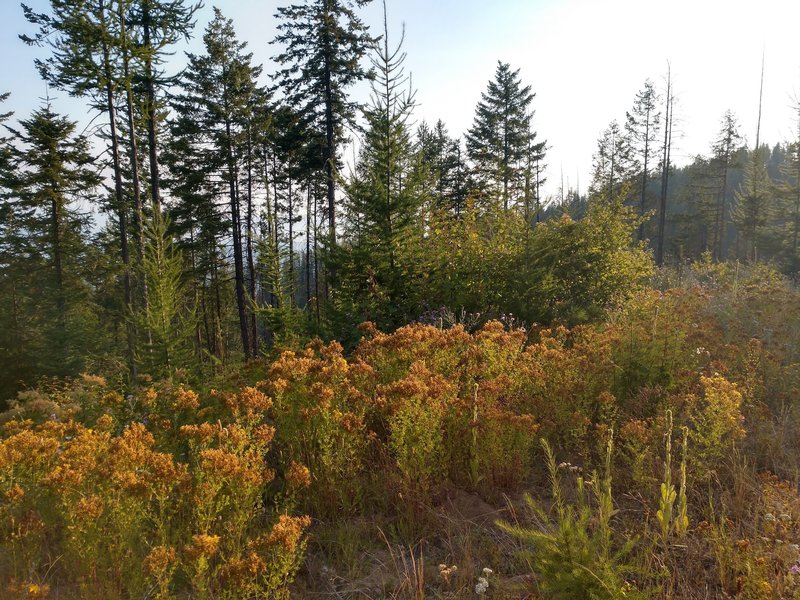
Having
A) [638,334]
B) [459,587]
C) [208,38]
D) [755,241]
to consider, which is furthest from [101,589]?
[755,241]

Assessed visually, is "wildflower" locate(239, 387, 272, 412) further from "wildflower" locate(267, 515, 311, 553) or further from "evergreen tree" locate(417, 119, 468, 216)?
"evergreen tree" locate(417, 119, 468, 216)

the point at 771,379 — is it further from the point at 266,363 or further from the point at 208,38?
the point at 208,38

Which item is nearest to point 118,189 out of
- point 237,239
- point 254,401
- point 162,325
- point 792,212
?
point 237,239

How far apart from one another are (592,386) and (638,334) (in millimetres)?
1187

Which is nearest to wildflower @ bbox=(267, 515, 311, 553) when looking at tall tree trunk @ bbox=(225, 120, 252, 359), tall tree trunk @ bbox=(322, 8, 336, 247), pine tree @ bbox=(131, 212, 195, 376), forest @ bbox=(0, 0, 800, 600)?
forest @ bbox=(0, 0, 800, 600)

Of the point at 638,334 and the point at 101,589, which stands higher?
the point at 638,334

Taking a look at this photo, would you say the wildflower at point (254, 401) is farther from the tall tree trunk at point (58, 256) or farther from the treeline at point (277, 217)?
the tall tree trunk at point (58, 256)

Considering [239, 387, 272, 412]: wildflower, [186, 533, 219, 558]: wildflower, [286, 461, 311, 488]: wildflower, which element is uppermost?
[239, 387, 272, 412]: wildflower

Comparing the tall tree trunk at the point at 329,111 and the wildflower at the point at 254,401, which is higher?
the tall tree trunk at the point at 329,111

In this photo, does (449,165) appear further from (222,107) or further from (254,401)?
(254,401)

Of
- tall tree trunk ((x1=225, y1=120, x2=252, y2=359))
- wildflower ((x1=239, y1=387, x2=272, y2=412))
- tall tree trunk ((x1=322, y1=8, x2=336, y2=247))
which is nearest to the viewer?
wildflower ((x1=239, y1=387, x2=272, y2=412))

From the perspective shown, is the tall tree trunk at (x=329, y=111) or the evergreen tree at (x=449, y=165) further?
the evergreen tree at (x=449, y=165)

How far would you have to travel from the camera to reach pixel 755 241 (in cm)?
3459

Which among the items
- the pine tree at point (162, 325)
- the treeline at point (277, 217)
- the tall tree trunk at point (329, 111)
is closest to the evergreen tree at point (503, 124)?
the treeline at point (277, 217)
